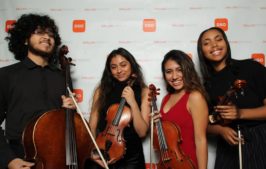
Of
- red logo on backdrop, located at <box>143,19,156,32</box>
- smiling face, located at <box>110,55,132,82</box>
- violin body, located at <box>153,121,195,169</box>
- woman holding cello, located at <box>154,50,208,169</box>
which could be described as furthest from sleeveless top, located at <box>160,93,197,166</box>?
red logo on backdrop, located at <box>143,19,156,32</box>

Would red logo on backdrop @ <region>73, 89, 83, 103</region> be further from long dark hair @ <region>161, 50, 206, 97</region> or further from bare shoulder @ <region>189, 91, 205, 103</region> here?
bare shoulder @ <region>189, 91, 205, 103</region>

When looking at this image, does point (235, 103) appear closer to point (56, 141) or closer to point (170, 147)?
point (170, 147)

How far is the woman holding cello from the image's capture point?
1.62m

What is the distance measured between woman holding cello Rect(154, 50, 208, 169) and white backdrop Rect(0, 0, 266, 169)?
42 centimetres

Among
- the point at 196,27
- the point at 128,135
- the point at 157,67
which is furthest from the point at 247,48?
the point at 128,135

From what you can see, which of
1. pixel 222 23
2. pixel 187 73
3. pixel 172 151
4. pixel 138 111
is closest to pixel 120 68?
pixel 138 111

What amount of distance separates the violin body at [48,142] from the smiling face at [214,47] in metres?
1.00

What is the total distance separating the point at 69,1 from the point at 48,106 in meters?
1.01

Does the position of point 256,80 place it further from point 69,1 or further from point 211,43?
point 69,1

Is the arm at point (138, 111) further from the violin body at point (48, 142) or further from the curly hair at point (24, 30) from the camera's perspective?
the curly hair at point (24, 30)

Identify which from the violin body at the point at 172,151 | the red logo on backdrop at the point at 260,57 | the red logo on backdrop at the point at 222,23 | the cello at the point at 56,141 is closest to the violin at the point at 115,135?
the cello at the point at 56,141

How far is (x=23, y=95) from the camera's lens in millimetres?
1688

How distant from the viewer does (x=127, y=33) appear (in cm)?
224

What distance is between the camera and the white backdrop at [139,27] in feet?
7.20
